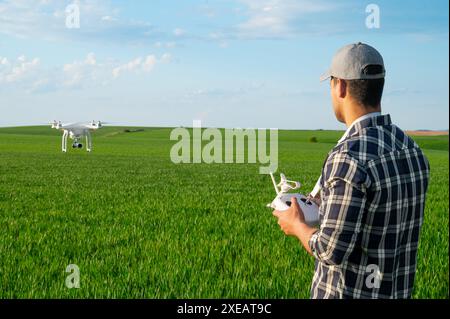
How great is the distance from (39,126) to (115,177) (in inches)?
5509

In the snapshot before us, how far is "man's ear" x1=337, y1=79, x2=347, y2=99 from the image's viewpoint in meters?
3.28

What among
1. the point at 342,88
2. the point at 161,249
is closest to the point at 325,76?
the point at 342,88

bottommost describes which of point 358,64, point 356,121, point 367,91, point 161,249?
point 161,249

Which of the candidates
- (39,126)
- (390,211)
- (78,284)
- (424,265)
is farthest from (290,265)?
(39,126)

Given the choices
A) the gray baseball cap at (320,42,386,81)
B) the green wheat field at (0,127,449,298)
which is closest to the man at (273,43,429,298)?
the gray baseball cap at (320,42,386,81)

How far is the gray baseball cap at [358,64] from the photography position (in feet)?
10.6

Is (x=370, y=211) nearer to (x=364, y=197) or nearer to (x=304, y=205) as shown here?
(x=364, y=197)

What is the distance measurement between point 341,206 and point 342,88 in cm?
72

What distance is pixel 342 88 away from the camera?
329cm

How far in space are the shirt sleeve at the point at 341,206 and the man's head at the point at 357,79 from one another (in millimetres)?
379

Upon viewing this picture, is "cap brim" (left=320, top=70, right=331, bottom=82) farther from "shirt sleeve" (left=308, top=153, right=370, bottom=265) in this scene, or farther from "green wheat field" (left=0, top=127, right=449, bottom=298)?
"green wheat field" (left=0, top=127, right=449, bottom=298)

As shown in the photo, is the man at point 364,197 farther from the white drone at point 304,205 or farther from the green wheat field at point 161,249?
the green wheat field at point 161,249

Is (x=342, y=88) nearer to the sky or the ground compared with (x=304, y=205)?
nearer to the sky

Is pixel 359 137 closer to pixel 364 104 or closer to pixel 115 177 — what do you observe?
pixel 364 104
